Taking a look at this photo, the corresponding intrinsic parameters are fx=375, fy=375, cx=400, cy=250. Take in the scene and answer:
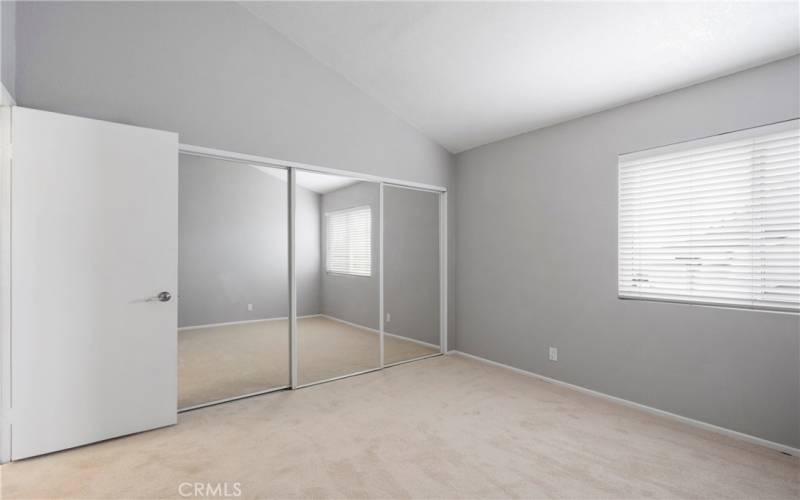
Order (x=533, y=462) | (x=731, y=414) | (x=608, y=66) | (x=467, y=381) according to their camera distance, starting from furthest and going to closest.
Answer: (x=467, y=381), (x=608, y=66), (x=731, y=414), (x=533, y=462)

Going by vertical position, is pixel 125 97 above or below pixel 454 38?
below

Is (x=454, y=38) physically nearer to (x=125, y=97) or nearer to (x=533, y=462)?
(x=125, y=97)

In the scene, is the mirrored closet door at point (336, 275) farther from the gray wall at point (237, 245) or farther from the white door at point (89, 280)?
the white door at point (89, 280)

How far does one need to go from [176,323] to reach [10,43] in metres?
2.02

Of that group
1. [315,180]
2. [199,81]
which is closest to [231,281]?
[315,180]

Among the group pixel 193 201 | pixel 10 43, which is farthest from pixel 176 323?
pixel 10 43

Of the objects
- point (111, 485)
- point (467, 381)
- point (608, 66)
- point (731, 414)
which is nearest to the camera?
point (111, 485)

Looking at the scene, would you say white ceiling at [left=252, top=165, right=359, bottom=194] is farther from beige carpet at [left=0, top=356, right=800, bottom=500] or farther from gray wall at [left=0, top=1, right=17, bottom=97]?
beige carpet at [left=0, top=356, right=800, bottom=500]

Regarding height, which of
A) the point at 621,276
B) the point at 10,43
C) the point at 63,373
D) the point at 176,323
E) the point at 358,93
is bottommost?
the point at 63,373

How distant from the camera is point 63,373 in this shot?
2.36 m

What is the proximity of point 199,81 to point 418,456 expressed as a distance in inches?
128

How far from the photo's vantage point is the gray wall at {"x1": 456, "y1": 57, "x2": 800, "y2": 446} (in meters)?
2.55

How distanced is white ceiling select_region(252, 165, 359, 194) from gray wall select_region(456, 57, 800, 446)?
168cm

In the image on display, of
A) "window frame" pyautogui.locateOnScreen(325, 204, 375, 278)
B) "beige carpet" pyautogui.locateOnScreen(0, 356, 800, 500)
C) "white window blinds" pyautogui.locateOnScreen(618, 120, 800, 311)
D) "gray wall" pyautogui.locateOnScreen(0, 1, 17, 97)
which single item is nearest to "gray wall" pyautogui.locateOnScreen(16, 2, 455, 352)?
"gray wall" pyautogui.locateOnScreen(0, 1, 17, 97)
